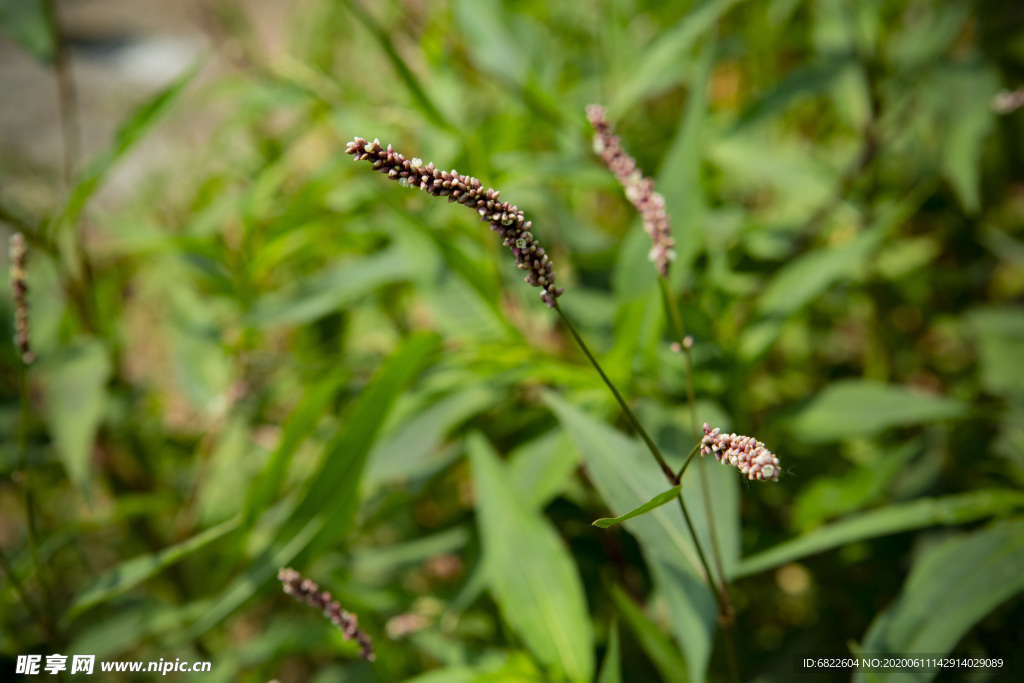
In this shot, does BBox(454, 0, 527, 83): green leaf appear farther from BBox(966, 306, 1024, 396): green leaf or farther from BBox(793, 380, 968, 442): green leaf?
BBox(966, 306, 1024, 396): green leaf

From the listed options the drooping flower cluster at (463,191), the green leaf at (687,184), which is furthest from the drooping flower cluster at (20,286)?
the green leaf at (687,184)

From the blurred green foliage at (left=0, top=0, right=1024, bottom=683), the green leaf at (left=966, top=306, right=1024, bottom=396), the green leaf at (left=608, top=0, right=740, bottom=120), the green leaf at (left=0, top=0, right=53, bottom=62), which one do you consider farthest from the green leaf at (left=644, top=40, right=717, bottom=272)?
the green leaf at (left=0, top=0, right=53, bottom=62)

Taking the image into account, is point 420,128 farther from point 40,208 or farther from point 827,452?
point 40,208

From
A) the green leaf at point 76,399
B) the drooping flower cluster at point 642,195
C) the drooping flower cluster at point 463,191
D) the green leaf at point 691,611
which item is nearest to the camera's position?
the drooping flower cluster at point 463,191

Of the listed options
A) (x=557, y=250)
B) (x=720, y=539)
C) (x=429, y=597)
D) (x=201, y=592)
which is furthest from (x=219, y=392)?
(x=720, y=539)

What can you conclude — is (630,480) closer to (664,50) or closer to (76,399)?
(664,50)

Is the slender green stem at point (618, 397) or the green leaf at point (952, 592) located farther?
the green leaf at point (952, 592)

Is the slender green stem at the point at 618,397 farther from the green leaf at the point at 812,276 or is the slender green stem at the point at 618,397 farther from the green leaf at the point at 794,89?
the green leaf at the point at 794,89

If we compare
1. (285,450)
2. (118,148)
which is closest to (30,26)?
(118,148)

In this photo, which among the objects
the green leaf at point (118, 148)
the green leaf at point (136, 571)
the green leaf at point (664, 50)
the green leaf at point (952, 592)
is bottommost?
the green leaf at point (952, 592)
